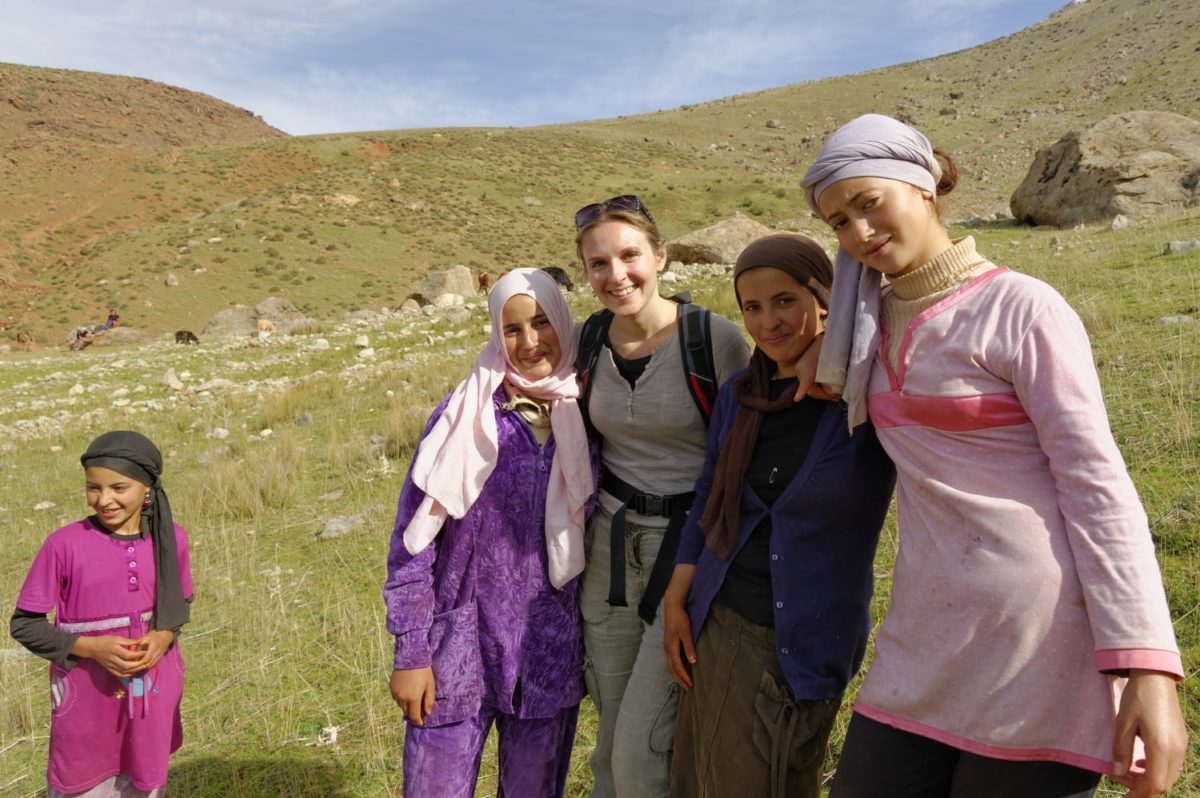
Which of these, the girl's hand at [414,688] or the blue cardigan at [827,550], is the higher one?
the blue cardigan at [827,550]

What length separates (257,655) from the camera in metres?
4.16

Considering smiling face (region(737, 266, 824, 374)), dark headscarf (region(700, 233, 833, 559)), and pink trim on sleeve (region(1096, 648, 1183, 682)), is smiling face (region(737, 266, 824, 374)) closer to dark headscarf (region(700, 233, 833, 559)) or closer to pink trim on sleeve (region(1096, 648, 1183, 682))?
dark headscarf (region(700, 233, 833, 559))

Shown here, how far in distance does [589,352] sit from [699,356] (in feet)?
1.33

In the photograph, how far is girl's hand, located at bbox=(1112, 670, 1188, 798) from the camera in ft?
4.02

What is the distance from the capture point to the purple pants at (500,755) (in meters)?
2.29

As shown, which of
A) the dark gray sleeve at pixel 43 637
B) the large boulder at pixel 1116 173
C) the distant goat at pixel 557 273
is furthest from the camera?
the large boulder at pixel 1116 173

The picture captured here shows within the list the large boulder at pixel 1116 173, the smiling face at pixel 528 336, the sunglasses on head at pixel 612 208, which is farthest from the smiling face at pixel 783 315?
the large boulder at pixel 1116 173

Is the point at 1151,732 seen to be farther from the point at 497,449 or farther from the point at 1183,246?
the point at 1183,246

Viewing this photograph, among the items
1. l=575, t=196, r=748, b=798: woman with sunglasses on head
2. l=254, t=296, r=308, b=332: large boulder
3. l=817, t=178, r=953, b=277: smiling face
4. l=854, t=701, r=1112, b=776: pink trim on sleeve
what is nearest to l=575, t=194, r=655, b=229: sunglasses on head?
l=575, t=196, r=748, b=798: woman with sunglasses on head

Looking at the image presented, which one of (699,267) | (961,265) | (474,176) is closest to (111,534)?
(961,265)

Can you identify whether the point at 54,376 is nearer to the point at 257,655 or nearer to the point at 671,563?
the point at 257,655

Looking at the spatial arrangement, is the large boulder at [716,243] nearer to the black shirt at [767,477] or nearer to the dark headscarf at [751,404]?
the dark headscarf at [751,404]

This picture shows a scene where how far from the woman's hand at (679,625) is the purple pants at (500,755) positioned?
0.56 metres

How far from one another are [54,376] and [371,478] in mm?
12112
